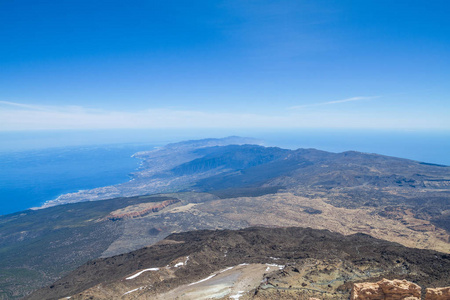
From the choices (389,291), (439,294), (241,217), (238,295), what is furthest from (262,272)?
(241,217)

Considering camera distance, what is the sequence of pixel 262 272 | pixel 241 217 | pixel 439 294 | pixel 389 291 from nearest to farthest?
pixel 439 294 < pixel 389 291 < pixel 262 272 < pixel 241 217

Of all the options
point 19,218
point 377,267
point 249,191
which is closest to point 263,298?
point 377,267

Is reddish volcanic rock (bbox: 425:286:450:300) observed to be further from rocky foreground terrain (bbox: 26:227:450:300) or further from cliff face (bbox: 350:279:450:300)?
rocky foreground terrain (bbox: 26:227:450:300)

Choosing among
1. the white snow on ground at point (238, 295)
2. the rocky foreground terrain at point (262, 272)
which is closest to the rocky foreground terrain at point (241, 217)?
the rocky foreground terrain at point (262, 272)

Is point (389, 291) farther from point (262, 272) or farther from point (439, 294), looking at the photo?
point (262, 272)

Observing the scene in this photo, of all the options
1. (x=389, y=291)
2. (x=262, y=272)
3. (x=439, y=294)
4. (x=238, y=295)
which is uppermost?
(x=439, y=294)
